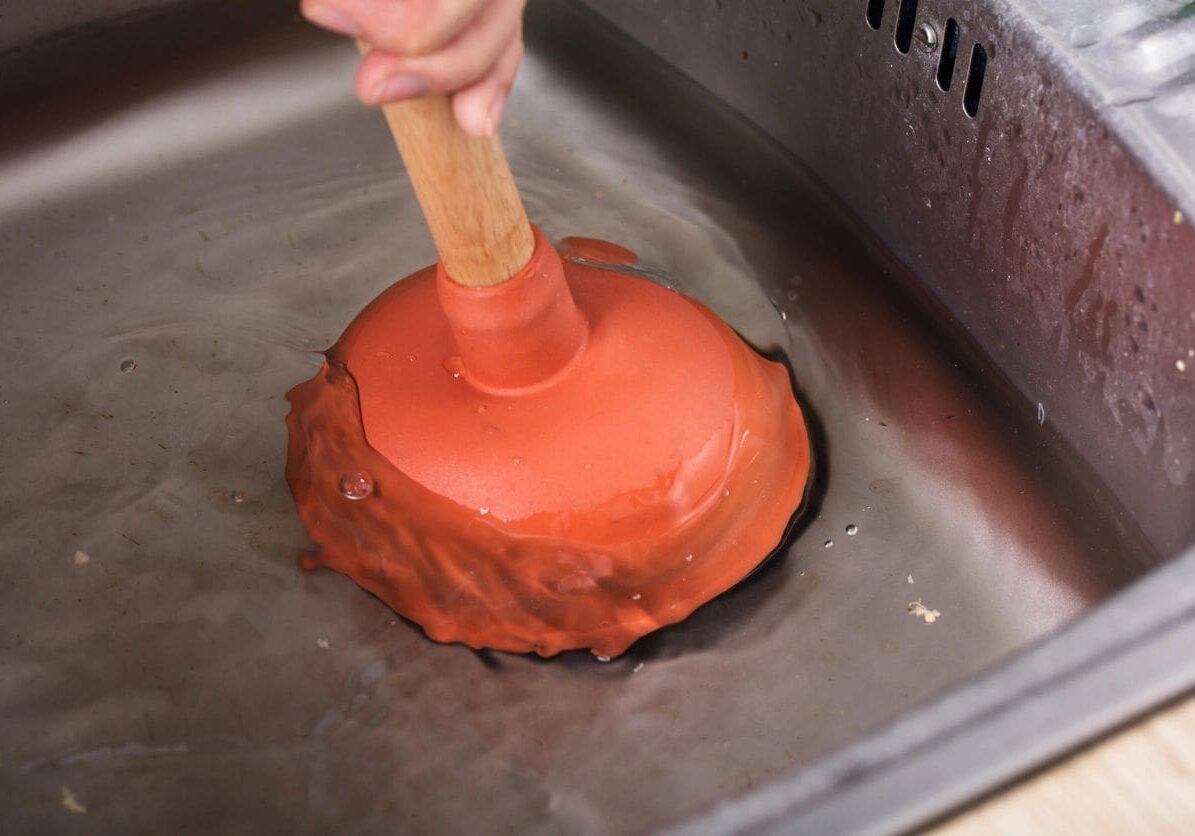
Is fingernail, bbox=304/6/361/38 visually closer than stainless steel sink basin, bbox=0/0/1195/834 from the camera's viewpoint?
Yes

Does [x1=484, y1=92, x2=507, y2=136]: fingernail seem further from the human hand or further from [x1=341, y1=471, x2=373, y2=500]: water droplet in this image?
[x1=341, y1=471, x2=373, y2=500]: water droplet

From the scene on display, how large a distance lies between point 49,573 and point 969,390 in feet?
1.90

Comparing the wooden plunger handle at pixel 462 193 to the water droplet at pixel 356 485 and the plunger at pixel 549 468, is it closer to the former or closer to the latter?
the plunger at pixel 549 468

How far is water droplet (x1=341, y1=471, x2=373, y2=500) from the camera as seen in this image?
611 millimetres

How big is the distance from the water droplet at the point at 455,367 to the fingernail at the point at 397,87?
217 mm

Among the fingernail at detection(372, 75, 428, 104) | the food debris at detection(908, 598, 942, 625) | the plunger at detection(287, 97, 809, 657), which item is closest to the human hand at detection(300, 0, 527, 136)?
the fingernail at detection(372, 75, 428, 104)

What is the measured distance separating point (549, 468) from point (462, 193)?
0.16 metres

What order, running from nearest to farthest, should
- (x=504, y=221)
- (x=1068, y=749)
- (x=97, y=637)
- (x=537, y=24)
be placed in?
(x=1068, y=749) → (x=504, y=221) → (x=97, y=637) → (x=537, y=24)

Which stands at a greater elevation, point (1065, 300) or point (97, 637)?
point (1065, 300)

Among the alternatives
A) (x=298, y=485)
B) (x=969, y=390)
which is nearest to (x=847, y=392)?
(x=969, y=390)

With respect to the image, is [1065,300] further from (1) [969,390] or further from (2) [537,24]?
(2) [537,24]

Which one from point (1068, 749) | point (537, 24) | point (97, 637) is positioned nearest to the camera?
point (1068, 749)

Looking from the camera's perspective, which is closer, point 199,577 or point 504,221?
point 504,221

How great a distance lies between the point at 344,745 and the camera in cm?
57
